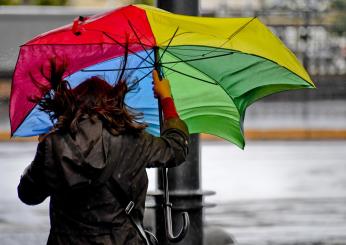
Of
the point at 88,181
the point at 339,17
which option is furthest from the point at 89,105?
the point at 339,17

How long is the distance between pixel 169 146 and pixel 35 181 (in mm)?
537

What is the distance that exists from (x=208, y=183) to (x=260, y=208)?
2.30 metres

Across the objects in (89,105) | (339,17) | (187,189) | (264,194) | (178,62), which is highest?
(339,17)

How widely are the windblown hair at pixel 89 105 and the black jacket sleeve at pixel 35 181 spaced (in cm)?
12

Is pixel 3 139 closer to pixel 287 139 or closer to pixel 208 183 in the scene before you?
pixel 287 139

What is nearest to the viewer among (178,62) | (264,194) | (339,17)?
(178,62)

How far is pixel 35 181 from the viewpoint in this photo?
4.25m

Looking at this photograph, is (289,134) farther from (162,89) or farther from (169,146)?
(169,146)

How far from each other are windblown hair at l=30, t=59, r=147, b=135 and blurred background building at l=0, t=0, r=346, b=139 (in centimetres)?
1672

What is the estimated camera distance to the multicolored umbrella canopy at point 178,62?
4965mm

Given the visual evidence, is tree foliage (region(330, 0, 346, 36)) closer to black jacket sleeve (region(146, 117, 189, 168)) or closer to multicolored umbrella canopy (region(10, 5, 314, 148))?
multicolored umbrella canopy (region(10, 5, 314, 148))

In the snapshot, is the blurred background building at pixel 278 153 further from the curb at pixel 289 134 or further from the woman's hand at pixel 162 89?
the woman's hand at pixel 162 89

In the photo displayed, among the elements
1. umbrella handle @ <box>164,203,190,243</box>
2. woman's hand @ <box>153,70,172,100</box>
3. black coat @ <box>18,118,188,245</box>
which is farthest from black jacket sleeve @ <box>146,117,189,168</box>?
umbrella handle @ <box>164,203,190,243</box>

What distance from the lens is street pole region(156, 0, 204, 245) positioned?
6656 mm
